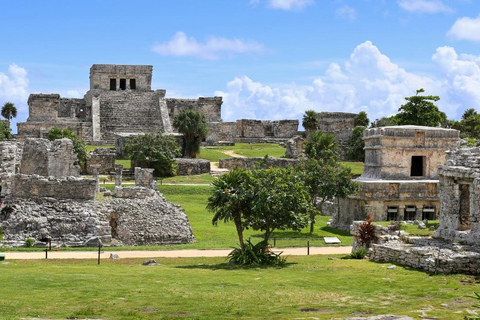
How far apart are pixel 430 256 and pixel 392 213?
16553 millimetres

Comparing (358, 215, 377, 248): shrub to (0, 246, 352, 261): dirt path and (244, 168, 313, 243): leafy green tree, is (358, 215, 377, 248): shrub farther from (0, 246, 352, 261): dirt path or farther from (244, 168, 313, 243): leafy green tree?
(244, 168, 313, 243): leafy green tree

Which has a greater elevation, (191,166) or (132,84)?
(132,84)

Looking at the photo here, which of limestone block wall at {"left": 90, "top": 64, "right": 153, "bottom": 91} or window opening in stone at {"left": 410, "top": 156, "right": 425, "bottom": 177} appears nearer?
window opening in stone at {"left": 410, "top": 156, "right": 425, "bottom": 177}

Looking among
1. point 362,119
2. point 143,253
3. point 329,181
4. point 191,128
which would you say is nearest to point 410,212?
point 329,181

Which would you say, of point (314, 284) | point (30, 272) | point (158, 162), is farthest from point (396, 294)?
point (158, 162)

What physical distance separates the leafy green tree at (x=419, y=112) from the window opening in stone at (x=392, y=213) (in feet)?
88.6

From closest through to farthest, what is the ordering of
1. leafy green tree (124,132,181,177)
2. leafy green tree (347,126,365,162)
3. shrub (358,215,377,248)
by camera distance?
shrub (358,215,377,248)
leafy green tree (124,132,181,177)
leafy green tree (347,126,365,162)

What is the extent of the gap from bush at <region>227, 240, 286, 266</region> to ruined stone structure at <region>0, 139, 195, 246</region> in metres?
6.74

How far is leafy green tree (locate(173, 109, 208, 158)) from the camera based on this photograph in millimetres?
57713

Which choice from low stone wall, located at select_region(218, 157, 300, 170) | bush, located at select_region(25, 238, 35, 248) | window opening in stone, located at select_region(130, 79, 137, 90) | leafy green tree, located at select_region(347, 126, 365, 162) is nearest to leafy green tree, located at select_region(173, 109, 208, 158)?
low stone wall, located at select_region(218, 157, 300, 170)

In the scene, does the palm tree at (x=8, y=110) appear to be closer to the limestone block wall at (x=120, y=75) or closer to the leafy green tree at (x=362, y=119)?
the limestone block wall at (x=120, y=75)

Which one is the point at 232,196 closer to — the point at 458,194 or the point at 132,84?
the point at 458,194

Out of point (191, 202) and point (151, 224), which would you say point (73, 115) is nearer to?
point (191, 202)

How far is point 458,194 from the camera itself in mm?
24234
